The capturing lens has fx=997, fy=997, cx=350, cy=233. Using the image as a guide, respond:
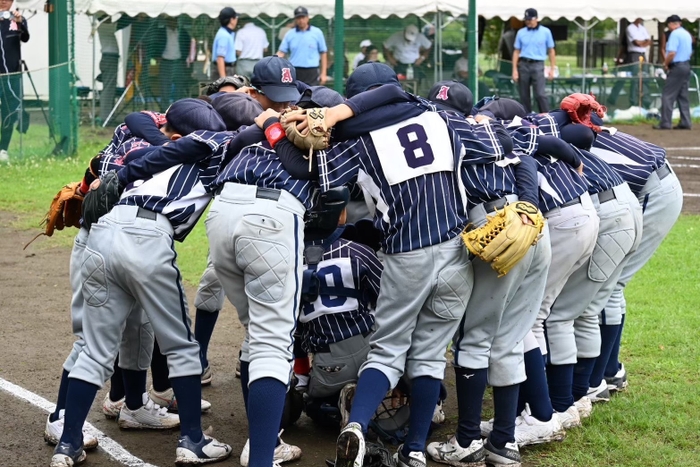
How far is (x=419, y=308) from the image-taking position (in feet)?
14.5

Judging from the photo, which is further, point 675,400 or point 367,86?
point 675,400

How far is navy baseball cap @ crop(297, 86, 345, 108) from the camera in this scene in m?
4.61

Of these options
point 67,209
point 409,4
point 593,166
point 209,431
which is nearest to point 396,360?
point 209,431

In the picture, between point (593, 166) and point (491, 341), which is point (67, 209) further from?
point (593, 166)

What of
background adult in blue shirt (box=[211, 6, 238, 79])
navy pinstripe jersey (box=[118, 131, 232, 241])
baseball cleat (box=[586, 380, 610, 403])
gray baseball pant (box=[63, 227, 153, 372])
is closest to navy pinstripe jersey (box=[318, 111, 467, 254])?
navy pinstripe jersey (box=[118, 131, 232, 241])

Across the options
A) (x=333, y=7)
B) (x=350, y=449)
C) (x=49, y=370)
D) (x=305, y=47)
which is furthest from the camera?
(x=333, y=7)

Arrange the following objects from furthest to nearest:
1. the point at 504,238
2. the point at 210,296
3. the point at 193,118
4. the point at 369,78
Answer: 1. the point at 210,296
2. the point at 193,118
3. the point at 369,78
4. the point at 504,238

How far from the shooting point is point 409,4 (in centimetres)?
1756

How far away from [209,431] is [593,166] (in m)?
2.39

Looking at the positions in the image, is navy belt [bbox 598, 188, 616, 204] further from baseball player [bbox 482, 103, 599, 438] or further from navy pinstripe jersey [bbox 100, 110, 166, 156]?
navy pinstripe jersey [bbox 100, 110, 166, 156]

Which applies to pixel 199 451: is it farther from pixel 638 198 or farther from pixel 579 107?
pixel 638 198

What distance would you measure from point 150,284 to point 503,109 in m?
2.26

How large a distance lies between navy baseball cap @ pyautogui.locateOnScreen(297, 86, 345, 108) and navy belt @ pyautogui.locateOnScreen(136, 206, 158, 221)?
2.78ft

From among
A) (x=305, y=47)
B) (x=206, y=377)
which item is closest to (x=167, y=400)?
(x=206, y=377)
